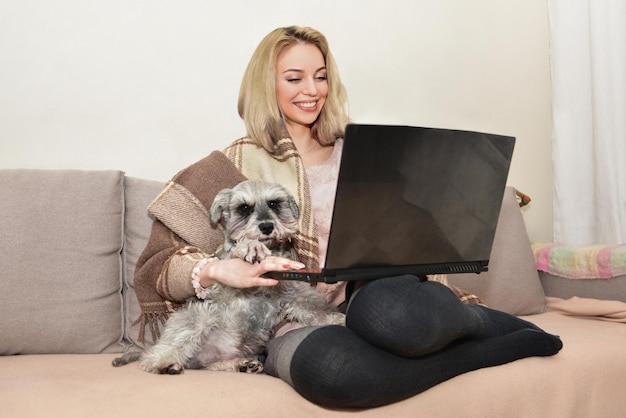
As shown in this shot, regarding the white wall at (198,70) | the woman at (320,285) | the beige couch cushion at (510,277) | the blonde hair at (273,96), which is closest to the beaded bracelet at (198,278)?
the woman at (320,285)

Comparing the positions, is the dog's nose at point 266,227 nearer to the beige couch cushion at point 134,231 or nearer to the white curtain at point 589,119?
the beige couch cushion at point 134,231

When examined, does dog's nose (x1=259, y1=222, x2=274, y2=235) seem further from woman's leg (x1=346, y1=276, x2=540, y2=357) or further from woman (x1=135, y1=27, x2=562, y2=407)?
woman's leg (x1=346, y1=276, x2=540, y2=357)

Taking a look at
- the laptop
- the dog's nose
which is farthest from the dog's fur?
the laptop

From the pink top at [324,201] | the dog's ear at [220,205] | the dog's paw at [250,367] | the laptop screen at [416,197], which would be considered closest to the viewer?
→ the laptop screen at [416,197]

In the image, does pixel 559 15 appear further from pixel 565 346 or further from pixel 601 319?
pixel 565 346

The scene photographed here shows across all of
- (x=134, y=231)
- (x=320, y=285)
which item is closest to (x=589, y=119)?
(x=320, y=285)

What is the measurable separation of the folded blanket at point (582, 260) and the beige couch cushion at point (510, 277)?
89 mm

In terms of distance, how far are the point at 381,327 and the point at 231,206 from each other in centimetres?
59

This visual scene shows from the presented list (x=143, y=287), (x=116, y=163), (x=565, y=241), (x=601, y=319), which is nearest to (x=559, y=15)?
(x=565, y=241)

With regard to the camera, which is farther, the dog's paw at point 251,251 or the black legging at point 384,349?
the dog's paw at point 251,251

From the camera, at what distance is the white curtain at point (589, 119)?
3.19 m

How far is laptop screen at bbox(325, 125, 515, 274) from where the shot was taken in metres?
1.48

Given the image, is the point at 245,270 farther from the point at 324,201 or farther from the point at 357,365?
the point at 324,201

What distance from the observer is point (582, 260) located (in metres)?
2.77
